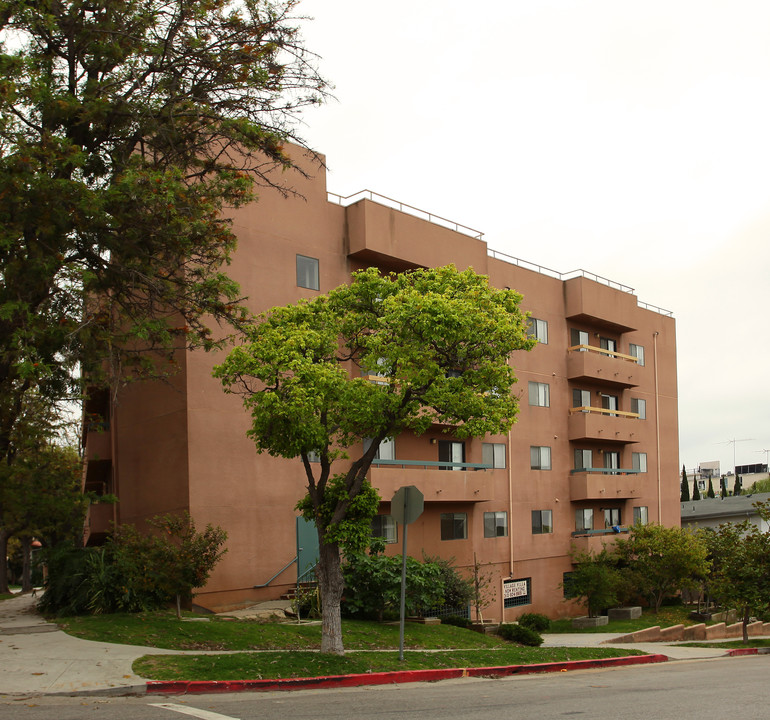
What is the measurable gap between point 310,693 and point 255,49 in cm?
1249

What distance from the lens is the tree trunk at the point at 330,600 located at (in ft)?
47.0

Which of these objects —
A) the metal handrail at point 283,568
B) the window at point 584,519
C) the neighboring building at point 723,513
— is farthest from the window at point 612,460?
the metal handrail at point 283,568

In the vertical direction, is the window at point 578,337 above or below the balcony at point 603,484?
above

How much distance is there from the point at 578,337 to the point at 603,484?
7.12m

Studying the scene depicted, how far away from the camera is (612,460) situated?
41469 mm

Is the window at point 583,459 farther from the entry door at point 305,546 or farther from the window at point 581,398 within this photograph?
the entry door at point 305,546

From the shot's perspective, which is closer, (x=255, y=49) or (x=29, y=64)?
(x=29, y=64)

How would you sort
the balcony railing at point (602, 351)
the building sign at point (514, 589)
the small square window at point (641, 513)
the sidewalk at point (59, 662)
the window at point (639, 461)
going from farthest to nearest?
1. the window at point (639, 461)
2. the small square window at point (641, 513)
3. the balcony railing at point (602, 351)
4. the building sign at point (514, 589)
5. the sidewalk at point (59, 662)

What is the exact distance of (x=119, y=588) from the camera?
18609 mm

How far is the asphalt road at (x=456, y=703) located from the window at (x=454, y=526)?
16.7 meters

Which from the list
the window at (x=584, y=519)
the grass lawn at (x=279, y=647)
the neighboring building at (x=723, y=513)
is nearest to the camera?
the grass lawn at (x=279, y=647)

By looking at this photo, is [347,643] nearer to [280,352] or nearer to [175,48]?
[280,352]

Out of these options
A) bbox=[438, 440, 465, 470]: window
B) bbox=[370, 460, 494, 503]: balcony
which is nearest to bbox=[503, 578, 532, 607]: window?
bbox=[370, 460, 494, 503]: balcony

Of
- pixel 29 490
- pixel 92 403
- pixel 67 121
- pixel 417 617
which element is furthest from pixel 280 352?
pixel 92 403
